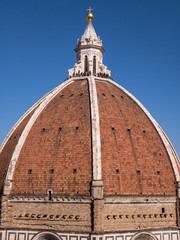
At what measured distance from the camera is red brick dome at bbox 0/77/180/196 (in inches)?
854

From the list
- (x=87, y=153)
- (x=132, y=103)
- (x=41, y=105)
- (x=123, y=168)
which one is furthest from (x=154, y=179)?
(x=41, y=105)

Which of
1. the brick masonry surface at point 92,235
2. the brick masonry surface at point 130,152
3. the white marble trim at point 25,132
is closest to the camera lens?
the brick masonry surface at point 92,235

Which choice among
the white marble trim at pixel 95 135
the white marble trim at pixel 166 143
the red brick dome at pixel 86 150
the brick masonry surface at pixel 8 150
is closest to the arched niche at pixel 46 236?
the red brick dome at pixel 86 150

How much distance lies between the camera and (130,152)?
23.4 metres

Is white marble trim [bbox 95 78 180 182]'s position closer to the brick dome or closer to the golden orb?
the brick dome

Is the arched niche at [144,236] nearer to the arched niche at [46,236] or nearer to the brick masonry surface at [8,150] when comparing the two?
the arched niche at [46,236]

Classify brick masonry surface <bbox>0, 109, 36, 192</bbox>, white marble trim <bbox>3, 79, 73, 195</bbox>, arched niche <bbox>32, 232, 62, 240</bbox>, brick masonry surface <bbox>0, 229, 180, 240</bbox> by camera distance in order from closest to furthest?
brick masonry surface <bbox>0, 229, 180, 240</bbox>, arched niche <bbox>32, 232, 62, 240</bbox>, white marble trim <bbox>3, 79, 73, 195</bbox>, brick masonry surface <bbox>0, 109, 36, 192</bbox>

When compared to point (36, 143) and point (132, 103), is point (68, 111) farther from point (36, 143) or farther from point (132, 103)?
point (132, 103)

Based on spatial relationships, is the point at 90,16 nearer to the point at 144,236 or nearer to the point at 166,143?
the point at 166,143

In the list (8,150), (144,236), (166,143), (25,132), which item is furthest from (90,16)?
(144,236)

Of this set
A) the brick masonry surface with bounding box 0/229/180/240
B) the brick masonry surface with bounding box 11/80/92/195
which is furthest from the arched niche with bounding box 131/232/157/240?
the brick masonry surface with bounding box 11/80/92/195

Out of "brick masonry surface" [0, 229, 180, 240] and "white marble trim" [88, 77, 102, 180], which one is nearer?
"brick masonry surface" [0, 229, 180, 240]

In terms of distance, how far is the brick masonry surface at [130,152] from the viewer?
22000 millimetres

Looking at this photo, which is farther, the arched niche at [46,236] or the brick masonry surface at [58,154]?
the brick masonry surface at [58,154]
